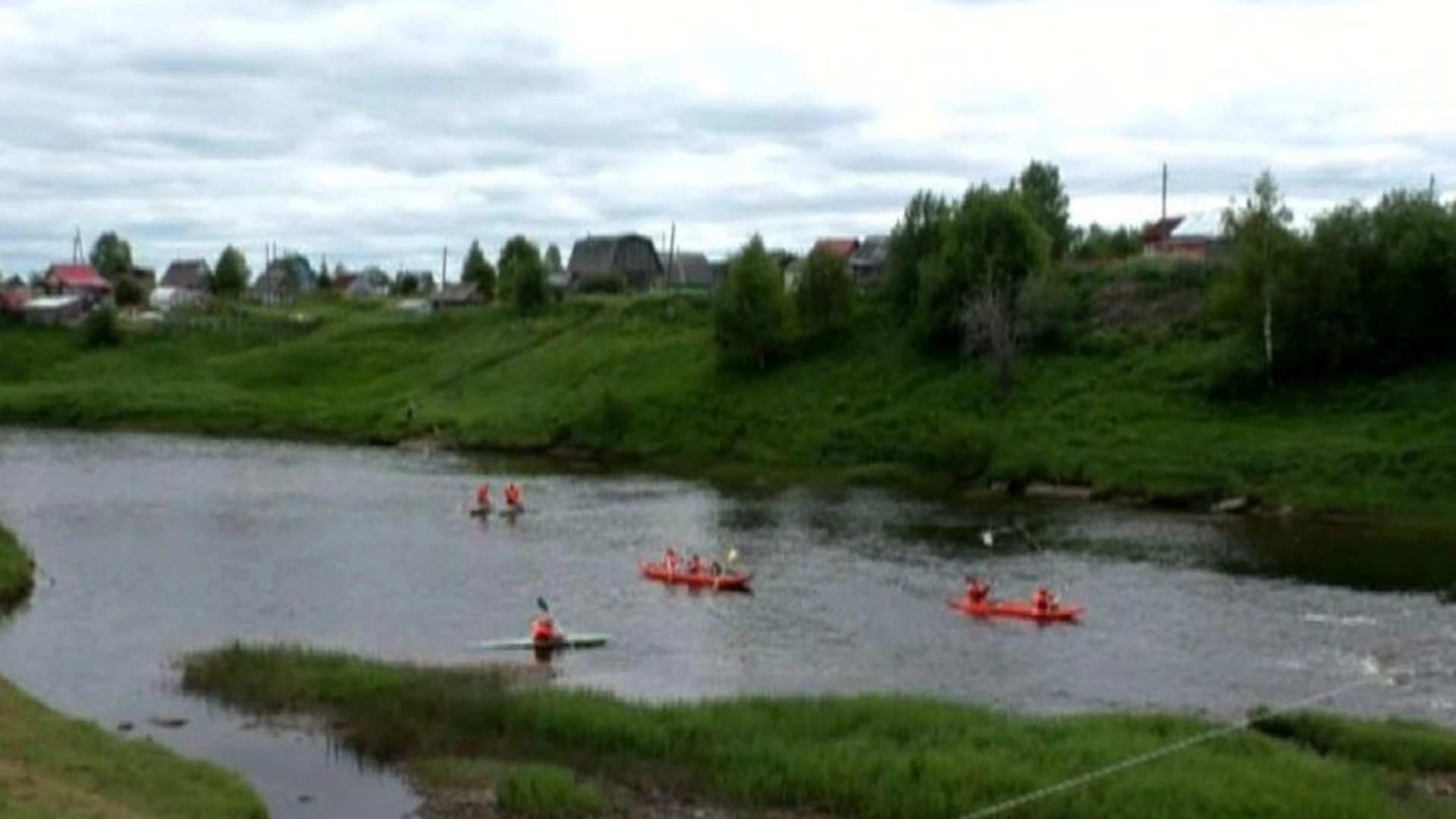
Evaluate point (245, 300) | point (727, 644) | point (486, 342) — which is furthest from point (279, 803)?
point (245, 300)

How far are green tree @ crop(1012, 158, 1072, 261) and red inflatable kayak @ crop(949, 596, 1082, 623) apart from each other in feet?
246

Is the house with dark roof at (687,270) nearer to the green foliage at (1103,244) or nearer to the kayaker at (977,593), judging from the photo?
the green foliage at (1103,244)

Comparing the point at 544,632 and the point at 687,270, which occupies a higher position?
the point at 687,270

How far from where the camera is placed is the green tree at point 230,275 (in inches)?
7249

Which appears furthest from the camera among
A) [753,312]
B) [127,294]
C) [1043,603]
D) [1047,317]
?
[127,294]

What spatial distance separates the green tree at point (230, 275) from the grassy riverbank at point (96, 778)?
505ft

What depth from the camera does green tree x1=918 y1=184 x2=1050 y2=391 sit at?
100250 mm

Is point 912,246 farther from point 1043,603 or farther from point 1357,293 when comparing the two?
point 1043,603

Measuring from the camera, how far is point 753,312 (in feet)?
354

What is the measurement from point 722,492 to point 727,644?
3710 centimetres

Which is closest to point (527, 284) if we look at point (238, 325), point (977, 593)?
point (238, 325)

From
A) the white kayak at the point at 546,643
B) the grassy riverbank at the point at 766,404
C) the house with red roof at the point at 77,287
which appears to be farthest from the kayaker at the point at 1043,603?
the house with red roof at the point at 77,287

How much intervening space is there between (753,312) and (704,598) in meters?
53.6

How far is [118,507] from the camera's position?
76.2 metres
